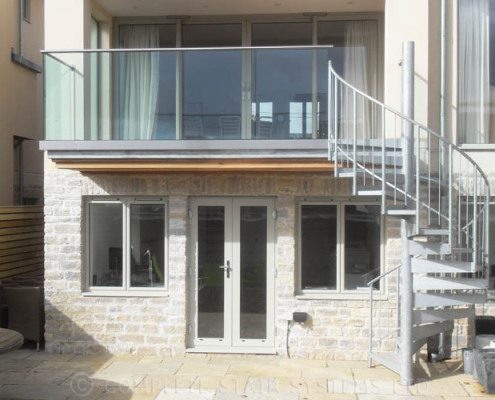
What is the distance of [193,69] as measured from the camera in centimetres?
884

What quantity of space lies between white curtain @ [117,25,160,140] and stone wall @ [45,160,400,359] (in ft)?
2.71

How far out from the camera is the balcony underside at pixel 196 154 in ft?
27.9

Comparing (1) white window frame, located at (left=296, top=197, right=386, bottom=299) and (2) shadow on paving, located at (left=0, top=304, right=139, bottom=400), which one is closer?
(2) shadow on paving, located at (left=0, top=304, right=139, bottom=400)

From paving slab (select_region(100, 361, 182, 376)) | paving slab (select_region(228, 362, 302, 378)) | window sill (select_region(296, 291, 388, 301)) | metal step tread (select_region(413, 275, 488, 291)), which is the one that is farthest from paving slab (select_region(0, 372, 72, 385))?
metal step tread (select_region(413, 275, 488, 291))

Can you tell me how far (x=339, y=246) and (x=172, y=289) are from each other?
232 centimetres

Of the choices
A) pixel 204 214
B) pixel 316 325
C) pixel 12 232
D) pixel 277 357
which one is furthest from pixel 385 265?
pixel 12 232

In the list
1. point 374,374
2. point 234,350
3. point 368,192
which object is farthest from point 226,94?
point 374,374

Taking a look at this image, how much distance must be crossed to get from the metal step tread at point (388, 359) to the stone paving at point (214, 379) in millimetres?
158

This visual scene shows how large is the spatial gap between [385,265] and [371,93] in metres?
2.54

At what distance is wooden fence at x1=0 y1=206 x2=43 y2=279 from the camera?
1065 centimetres

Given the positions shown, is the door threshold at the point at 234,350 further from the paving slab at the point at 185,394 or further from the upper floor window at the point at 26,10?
the upper floor window at the point at 26,10

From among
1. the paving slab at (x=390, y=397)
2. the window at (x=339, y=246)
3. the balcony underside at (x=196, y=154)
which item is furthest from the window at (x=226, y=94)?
the paving slab at (x=390, y=397)

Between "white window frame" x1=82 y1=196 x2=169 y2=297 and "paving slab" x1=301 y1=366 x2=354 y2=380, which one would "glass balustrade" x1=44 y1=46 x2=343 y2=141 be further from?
"paving slab" x1=301 y1=366 x2=354 y2=380

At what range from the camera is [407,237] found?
8.06 m
